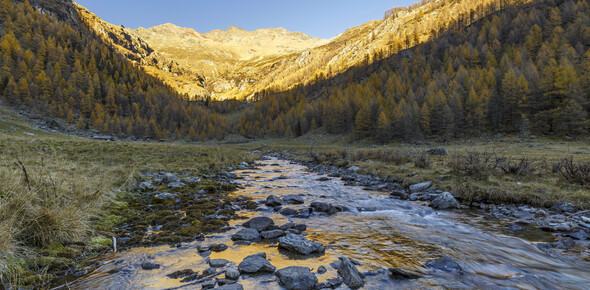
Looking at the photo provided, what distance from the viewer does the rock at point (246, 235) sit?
23.3 feet

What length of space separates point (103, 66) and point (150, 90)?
2565cm

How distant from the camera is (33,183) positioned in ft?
20.4

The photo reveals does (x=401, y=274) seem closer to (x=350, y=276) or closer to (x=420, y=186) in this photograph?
(x=350, y=276)

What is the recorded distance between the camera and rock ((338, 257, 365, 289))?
475 centimetres

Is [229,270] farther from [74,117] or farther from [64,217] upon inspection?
[74,117]

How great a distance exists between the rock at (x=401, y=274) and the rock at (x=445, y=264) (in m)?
0.69

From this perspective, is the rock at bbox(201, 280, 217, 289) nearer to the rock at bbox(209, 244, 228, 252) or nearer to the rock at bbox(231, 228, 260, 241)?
the rock at bbox(209, 244, 228, 252)

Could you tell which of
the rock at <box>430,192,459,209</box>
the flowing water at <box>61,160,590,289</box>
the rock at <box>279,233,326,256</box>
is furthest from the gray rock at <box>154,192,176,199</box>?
the rock at <box>430,192,459,209</box>

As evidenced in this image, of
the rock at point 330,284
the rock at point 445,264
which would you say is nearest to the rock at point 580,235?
the rock at point 445,264

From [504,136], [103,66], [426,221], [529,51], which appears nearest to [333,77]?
[529,51]

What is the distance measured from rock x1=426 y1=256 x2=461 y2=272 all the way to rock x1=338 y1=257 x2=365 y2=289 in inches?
75.5

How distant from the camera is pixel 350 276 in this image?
4.83 m

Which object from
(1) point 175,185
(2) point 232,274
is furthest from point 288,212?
(1) point 175,185

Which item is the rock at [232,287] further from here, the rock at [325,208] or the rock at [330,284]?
the rock at [325,208]
